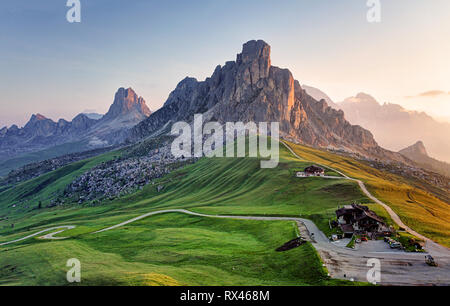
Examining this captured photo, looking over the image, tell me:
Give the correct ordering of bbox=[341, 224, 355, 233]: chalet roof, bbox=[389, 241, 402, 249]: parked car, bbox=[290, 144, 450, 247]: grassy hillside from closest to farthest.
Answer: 1. bbox=[389, 241, 402, 249]: parked car
2. bbox=[341, 224, 355, 233]: chalet roof
3. bbox=[290, 144, 450, 247]: grassy hillside

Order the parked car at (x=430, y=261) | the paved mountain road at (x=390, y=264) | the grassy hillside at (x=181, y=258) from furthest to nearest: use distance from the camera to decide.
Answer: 1. the parked car at (x=430, y=261)
2. the grassy hillside at (x=181, y=258)
3. the paved mountain road at (x=390, y=264)

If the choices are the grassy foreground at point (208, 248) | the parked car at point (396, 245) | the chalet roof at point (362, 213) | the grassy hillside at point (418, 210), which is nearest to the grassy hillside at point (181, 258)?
the grassy foreground at point (208, 248)

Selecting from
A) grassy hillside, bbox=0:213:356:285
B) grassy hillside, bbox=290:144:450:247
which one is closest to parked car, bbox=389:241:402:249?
grassy hillside, bbox=290:144:450:247

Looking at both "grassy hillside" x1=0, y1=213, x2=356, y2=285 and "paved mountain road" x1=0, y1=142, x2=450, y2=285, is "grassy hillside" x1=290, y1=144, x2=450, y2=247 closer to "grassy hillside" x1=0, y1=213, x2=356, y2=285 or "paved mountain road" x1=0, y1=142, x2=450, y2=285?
"paved mountain road" x1=0, y1=142, x2=450, y2=285

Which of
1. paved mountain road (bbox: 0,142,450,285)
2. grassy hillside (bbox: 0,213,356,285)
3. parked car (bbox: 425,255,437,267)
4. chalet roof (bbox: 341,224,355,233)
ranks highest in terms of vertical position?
chalet roof (bbox: 341,224,355,233)

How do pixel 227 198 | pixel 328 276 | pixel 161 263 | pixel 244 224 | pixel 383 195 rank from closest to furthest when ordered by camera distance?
pixel 328 276 < pixel 161 263 < pixel 244 224 < pixel 383 195 < pixel 227 198

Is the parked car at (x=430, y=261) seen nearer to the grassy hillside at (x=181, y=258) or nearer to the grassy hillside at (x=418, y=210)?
the grassy hillside at (x=418, y=210)

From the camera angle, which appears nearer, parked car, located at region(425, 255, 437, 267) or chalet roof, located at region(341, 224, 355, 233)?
parked car, located at region(425, 255, 437, 267)

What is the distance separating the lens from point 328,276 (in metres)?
40.8

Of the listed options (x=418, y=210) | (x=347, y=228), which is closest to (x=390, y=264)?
(x=347, y=228)

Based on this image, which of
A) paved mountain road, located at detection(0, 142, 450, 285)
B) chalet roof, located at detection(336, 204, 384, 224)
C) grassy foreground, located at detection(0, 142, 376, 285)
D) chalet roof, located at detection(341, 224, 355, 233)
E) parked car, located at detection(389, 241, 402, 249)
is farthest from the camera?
chalet roof, located at detection(336, 204, 384, 224)

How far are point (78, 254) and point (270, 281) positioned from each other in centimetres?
4919
